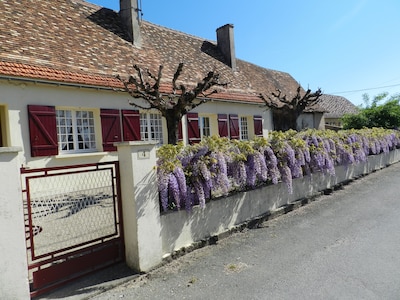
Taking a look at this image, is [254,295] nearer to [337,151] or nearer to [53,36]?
[337,151]

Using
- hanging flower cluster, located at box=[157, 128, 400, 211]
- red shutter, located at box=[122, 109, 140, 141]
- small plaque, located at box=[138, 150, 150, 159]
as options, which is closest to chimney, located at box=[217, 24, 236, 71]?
red shutter, located at box=[122, 109, 140, 141]

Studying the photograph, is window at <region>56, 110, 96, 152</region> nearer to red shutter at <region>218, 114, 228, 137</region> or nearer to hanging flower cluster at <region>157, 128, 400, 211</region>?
hanging flower cluster at <region>157, 128, 400, 211</region>

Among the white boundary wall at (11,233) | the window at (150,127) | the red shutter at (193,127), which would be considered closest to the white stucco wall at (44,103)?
the window at (150,127)

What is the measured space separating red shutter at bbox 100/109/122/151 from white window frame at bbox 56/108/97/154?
0.34 m

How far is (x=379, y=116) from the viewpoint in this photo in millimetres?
21188

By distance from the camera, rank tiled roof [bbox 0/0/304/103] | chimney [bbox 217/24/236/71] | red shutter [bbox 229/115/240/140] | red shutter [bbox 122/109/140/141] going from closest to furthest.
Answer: tiled roof [bbox 0/0/304/103]
red shutter [bbox 122/109/140/141]
red shutter [bbox 229/115/240/140]
chimney [bbox 217/24/236/71]

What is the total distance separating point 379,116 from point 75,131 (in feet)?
67.2

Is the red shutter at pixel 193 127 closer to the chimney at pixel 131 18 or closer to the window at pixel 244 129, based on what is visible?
the window at pixel 244 129

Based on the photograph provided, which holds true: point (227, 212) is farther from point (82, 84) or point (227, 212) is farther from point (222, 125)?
point (222, 125)

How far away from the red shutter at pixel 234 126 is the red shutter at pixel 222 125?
35 centimetres

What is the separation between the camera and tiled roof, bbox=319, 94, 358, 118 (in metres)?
30.2

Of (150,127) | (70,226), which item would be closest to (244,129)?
(150,127)

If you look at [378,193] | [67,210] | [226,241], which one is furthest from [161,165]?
[378,193]

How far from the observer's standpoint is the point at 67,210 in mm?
6262
